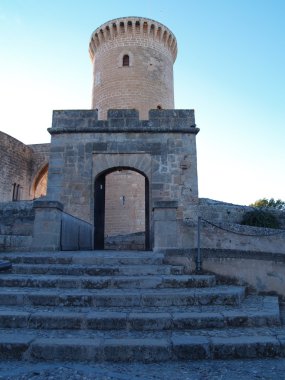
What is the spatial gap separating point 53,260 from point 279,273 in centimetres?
353

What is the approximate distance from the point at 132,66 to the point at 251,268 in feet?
55.6

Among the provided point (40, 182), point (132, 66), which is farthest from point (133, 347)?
point (40, 182)

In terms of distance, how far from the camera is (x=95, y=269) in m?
4.97

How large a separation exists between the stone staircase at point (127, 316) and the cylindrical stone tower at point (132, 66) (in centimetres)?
1503

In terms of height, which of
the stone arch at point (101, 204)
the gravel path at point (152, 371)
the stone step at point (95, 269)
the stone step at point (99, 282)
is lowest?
the gravel path at point (152, 371)

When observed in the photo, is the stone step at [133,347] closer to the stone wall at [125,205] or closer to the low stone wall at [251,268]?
the low stone wall at [251,268]

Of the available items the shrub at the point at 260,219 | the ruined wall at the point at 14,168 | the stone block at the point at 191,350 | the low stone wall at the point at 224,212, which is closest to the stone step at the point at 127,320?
the stone block at the point at 191,350

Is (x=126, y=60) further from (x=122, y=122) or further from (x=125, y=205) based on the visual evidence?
(x=122, y=122)

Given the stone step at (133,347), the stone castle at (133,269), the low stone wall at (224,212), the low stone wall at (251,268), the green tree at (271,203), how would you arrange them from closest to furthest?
the stone step at (133,347) → the stone castle at (133,269) → the low stone wall at (251,268) → the low stone wall at (224,212) → the green tree at (271,203)

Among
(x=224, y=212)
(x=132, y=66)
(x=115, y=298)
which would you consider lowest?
(x=115, y=298)

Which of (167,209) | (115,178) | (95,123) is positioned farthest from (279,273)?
(115,178)

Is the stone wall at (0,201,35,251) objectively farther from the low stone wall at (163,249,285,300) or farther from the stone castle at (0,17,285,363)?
the low stone wall at (163,249,285,300)

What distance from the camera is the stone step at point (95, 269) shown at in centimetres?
495

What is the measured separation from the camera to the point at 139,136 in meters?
9.99
